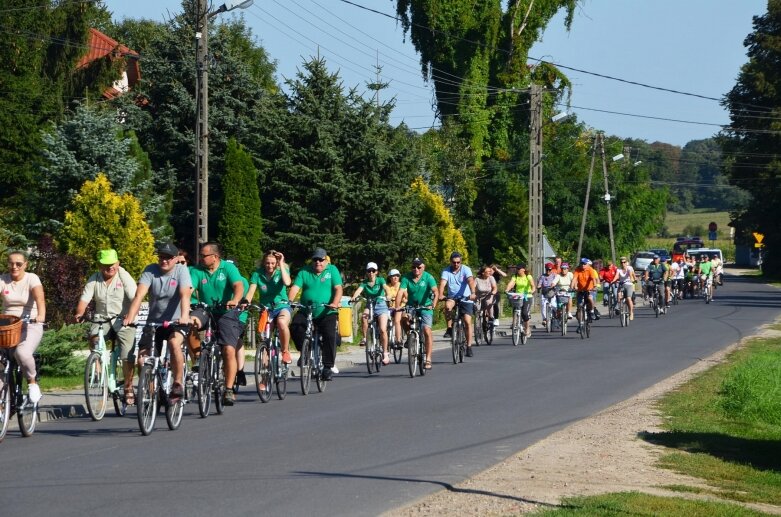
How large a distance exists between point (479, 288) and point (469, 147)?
120ft

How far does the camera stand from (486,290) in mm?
30172

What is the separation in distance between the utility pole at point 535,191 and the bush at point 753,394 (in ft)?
74.8

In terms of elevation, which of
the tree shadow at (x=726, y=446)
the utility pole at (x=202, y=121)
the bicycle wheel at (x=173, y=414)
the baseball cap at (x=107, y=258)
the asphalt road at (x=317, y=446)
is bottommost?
the tree shadow at (x=726, y=446)

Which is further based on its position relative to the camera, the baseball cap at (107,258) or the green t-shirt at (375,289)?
the green t-shirt at (375,289)

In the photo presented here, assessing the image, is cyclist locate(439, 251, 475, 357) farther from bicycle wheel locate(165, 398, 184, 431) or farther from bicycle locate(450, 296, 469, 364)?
bicycle wheel locate(165, 398, 184, 431)

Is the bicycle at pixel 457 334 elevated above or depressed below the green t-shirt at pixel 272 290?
below

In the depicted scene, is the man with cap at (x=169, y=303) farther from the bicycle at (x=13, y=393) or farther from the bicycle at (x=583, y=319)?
the bicycle at (x=583, y=319)

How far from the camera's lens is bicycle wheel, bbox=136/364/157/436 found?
41.8 feet

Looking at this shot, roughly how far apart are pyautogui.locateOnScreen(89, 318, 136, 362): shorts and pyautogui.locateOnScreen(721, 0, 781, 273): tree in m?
70.4

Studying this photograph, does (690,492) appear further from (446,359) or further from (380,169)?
(380,169)

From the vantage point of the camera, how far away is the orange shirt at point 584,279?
107 feet

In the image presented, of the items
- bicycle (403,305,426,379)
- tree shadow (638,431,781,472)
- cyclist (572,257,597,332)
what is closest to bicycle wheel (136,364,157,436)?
tree shadow (638,431,781,472)

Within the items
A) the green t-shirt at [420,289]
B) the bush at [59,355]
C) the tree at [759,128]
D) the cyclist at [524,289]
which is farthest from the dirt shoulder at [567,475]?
the tree at [759,128]

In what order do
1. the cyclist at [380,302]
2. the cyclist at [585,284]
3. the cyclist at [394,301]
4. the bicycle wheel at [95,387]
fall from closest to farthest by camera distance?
the bicycle wheel at [95,387] < the cyclist at [380,302] < the cyclist at [394,301] < the cyclist at [585,284]
